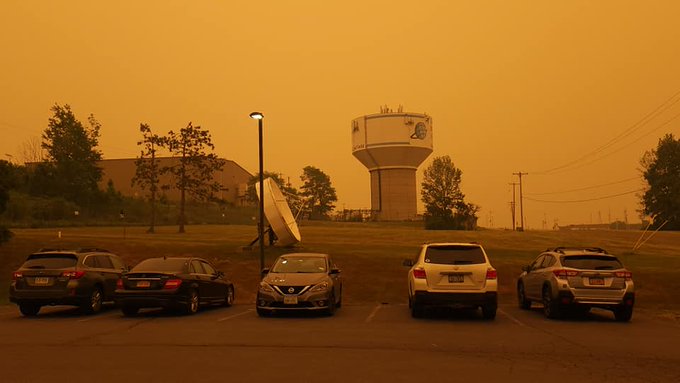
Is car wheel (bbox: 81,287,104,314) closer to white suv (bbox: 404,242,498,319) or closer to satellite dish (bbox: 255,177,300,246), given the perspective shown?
white suv (bbox: 404,242,498,319)

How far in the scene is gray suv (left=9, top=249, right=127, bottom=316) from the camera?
16.4m

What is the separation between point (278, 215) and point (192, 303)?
17533mm

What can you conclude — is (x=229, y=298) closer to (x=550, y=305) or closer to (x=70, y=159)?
(x=550, y=305)

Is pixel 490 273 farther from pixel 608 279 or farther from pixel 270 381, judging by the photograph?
pixel 270 381

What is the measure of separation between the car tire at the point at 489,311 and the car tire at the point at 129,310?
8287 mm

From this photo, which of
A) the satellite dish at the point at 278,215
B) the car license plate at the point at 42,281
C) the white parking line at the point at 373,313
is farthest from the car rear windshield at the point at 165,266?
the satellite dish at the point at 278,215

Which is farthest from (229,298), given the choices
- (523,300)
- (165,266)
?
(523,300)

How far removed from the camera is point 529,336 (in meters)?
12.9

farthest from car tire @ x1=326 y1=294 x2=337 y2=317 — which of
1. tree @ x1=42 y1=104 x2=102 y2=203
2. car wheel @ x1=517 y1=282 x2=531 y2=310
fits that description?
tree @ x1=42 y1=104 x2=102 y2=203

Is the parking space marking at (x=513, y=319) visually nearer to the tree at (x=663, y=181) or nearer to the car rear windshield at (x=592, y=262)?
the car rear windshield at (x=592, y=262)

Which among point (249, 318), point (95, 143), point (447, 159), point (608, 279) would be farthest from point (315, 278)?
point (447, 159)

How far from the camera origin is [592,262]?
51.9 feet

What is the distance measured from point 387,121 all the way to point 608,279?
89.9m

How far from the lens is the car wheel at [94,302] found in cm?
1700
